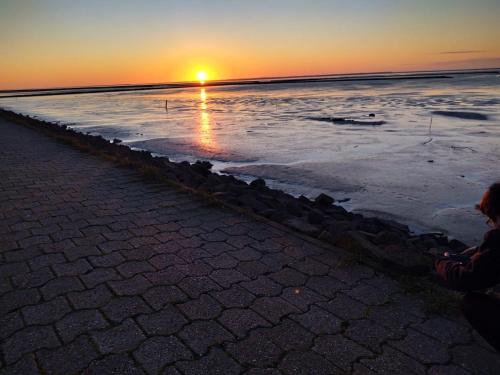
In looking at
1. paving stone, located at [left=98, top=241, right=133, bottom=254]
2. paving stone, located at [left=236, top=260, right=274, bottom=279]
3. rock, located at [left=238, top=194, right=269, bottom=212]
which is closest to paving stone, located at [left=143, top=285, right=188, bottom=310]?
paving stone, located at [left=236, top=260, right=274, bottom=279]

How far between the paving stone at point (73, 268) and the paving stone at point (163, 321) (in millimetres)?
1105

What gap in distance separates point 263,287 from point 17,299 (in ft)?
6.92

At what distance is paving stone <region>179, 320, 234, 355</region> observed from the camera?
8.96ft

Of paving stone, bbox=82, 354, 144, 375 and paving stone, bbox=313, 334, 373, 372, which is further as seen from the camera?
paving stone, bbox=313, 334, 373, 372

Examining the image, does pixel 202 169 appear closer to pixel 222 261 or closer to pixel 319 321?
pixel 222 261

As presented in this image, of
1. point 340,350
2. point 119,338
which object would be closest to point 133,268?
point 119,338

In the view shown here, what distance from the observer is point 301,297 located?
3.36 meters

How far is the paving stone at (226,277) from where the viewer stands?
3.60 metres

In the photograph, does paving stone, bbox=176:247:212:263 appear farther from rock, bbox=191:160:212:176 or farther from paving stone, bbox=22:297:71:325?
rock, bbox=191:160:212:176

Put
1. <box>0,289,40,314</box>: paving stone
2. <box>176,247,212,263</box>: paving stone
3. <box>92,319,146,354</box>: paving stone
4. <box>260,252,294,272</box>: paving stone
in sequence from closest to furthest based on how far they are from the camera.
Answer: <box>92,319,146,354</box>: paving stone < <box>0,289,40,314</box>: paving stone < <box>260,252,294,272</box>: paving stone < <box>176,247,212,263</box>: paving stone

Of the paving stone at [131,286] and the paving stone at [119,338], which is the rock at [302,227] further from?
the paving stone at [119,338]

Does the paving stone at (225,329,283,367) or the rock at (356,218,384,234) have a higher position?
the paving stone at (225,329,283,367)

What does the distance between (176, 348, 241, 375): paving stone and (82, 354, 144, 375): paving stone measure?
0.96 ft

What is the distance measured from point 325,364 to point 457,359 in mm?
898
